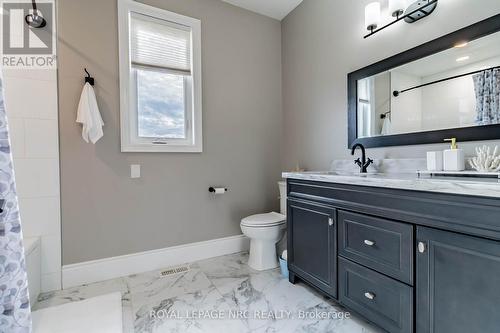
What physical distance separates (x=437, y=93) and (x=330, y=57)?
41.5 inches

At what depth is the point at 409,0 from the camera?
1.72 meters

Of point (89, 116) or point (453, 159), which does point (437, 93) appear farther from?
point (89, 116)

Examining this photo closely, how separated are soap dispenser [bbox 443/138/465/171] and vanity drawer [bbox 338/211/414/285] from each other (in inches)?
21.1

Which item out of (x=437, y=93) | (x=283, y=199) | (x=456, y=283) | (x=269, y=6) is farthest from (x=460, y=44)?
(x=269, y=6)

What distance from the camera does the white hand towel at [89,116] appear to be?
6.43ft

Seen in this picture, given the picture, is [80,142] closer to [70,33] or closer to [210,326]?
[70,33]

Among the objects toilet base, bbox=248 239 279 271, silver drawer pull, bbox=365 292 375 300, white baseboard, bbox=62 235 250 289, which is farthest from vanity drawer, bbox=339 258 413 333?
white baseboard, bbox=62 235 250 289

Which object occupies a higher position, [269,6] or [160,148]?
[269,6]

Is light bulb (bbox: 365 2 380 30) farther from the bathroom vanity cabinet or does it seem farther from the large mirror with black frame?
the bathroom vanity cabinet

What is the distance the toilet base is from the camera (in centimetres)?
231

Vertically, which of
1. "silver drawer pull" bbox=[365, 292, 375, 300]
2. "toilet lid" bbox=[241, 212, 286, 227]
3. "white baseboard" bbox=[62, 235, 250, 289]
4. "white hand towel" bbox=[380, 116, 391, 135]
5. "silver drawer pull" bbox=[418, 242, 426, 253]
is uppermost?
"white hand towel" bbox=[380, 116, 391, 135]

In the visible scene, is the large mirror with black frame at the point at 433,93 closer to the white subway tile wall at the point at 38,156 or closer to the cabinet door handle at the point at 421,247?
the cabinet door handle at the point at 421,247

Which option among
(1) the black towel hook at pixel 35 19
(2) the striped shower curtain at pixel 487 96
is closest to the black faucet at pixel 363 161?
(2) the striped shower curtain at pixel 487 96

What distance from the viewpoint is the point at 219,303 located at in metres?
1.77
